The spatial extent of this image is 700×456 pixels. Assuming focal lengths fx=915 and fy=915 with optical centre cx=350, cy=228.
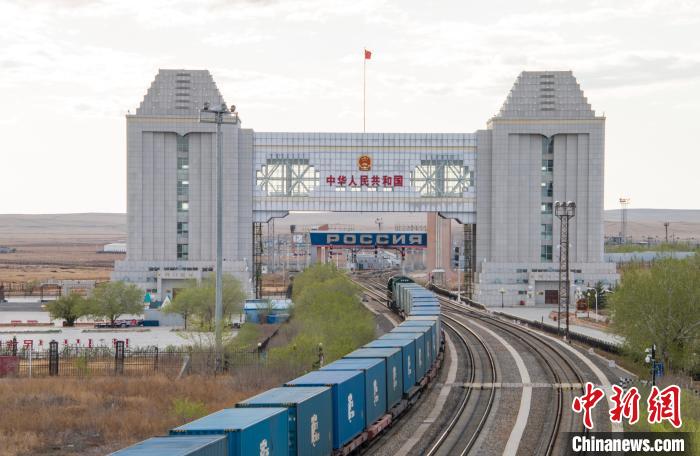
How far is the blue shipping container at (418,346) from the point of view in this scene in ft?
161

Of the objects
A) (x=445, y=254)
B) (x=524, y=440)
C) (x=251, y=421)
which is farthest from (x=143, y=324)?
(x=445, y=254)

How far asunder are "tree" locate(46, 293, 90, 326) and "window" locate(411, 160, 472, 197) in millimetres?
46006

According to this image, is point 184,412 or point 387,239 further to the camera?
point 387,239

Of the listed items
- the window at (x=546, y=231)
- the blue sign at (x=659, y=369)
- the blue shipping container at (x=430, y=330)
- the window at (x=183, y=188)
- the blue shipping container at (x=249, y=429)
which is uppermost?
the window at (x=183, y=188)

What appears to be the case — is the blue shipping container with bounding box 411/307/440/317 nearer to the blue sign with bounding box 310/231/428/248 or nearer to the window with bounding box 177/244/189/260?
the window with bounding box 177/244/189/260

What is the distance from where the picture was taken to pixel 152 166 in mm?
116875

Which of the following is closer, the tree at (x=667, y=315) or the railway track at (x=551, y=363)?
the railway track at (x=551, y=363)

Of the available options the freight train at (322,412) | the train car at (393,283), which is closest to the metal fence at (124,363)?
the freight train at (322,412)

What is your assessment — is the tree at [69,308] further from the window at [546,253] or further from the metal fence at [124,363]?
the window at [546,253]

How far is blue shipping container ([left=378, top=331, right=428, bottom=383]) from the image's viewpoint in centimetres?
4922

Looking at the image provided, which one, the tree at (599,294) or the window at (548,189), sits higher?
the window at (548,189)

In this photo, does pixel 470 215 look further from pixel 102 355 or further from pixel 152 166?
pixel 102 355

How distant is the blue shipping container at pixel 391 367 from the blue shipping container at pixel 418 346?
4576 millimetres

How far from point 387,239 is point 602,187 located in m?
31.3
